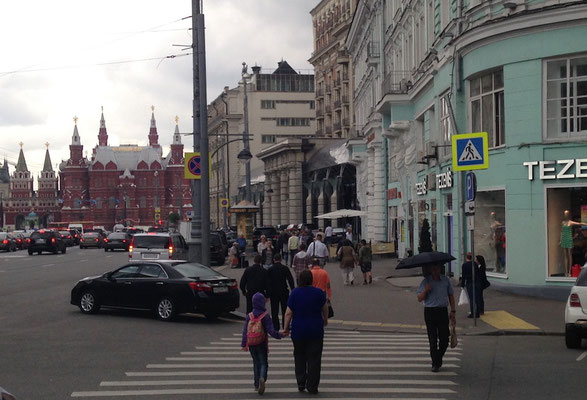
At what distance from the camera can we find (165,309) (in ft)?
61.6

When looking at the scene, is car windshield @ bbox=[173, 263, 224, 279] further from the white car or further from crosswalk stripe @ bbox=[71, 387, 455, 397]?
crosswalk stripe @ bbox=[71, 387, 455, 397]

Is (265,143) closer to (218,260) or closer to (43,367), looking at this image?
(218,260)

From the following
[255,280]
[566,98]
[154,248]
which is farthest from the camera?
[154,248]

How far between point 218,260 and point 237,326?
86.5 ft

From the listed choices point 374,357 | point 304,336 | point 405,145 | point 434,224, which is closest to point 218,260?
point 405,145

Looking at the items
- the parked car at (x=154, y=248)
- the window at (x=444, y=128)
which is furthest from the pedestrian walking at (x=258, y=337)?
the parked car at (x=154, y=248)

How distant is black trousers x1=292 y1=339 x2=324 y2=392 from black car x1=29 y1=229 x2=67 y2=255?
52031 millimetres

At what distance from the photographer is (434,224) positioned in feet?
101

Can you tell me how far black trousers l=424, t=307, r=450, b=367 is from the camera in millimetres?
11992

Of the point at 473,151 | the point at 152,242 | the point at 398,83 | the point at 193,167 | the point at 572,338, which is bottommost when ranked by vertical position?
the point at 572,338

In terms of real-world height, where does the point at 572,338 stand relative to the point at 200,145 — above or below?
below

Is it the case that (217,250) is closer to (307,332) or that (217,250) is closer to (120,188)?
(307,332)

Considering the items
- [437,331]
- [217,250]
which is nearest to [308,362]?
[437,331]

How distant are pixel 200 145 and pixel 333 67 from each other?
212 feet
